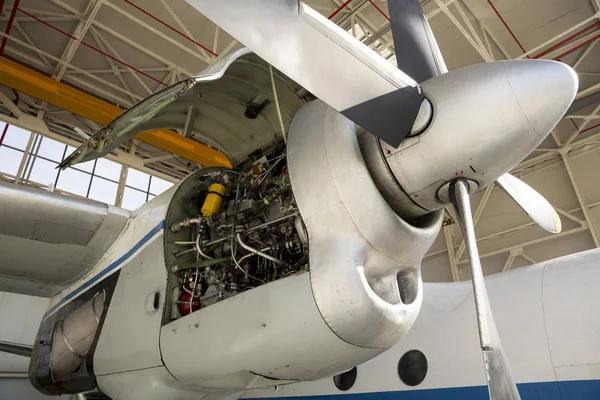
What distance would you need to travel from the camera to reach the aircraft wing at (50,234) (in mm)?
3750

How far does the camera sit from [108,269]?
424 centimetres

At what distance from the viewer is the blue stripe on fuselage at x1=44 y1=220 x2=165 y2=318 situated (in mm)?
3801

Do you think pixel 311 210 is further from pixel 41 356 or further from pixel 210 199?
pixel 41 356

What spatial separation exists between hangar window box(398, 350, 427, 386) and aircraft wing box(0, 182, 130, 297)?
318 cm

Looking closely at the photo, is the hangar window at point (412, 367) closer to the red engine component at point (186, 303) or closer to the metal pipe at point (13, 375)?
the red engine component at point (186, 303)

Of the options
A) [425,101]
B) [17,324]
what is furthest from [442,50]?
[17,324]

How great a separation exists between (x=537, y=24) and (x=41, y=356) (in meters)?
11.8

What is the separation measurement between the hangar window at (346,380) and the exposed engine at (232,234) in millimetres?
2200

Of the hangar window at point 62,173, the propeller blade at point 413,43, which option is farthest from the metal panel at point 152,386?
the hangar window at point 62,173

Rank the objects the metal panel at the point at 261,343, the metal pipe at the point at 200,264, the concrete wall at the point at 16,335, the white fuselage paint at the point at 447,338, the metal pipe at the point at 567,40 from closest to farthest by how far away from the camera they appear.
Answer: the metal panel at the point at 261,343
the metal pipe at the point at 200,264
the white fuselage paint at the point at 447,338
the concrete wall at the point at 16,335
the metal pipe at the point at 567,40

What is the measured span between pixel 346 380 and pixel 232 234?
2593 millimetres

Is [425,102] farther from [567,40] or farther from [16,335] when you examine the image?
[567,40]

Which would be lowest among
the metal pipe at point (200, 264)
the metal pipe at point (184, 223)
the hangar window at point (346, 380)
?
the hangar window at point (346, 380)

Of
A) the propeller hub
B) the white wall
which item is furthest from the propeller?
the white wall
